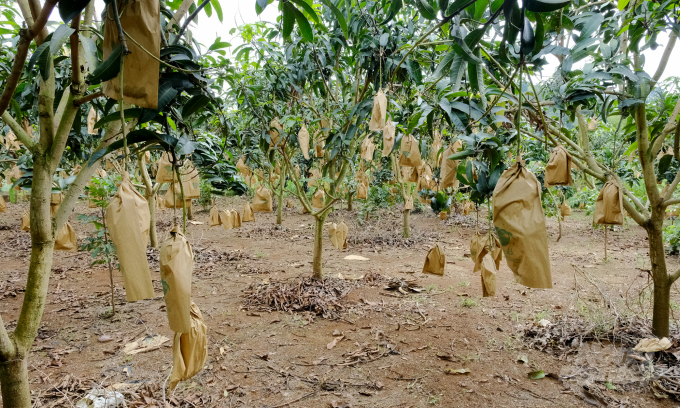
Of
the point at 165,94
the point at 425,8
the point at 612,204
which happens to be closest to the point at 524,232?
A: the point at 425,8

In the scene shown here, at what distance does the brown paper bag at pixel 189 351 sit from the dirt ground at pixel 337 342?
1.16 meters

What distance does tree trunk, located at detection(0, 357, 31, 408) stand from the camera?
1102 mm

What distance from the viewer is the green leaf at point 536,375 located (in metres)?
2.19

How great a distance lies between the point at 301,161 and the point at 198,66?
8.30 metres

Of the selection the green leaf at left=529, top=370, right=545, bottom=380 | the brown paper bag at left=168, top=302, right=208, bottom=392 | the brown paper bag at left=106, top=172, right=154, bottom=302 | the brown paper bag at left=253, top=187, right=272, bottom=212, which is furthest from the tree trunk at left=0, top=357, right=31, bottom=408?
the brown paper bag at left=253, top=187, right=272, bottom=212

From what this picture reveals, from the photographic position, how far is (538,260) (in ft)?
2.71

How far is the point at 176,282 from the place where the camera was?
2.70 feet

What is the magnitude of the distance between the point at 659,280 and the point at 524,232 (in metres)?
2.04

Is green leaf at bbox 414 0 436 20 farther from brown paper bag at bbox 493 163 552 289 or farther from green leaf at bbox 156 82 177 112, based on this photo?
green leaf at bbox 156 82 177 112

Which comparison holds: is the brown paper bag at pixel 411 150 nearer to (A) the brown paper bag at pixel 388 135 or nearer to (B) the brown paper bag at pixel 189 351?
(A) the brown paper bag at pixel 388 135

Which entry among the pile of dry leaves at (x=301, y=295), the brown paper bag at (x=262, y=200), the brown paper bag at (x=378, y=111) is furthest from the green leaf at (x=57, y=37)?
the brown paper bag at (x=262, y=200)

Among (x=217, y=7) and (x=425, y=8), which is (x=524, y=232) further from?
(x=217, y=7)

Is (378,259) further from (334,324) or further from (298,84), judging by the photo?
(298,84)

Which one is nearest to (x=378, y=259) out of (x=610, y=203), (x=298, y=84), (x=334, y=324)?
(x=334, y=324)
